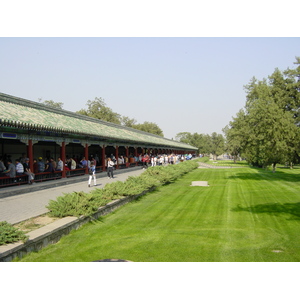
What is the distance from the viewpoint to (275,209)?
1232 centimetres

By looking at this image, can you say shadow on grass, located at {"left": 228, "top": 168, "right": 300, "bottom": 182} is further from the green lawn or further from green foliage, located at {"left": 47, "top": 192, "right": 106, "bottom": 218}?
green foliage, located at {"left": 47, "top": 192, "right": 106, "bottom": 218}

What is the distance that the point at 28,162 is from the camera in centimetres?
1641

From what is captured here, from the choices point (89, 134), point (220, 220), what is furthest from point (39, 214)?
point (89, 134)

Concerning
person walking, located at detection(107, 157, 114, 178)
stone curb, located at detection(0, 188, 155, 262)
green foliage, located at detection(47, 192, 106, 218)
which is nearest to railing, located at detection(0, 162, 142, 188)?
person walking, located at detection(107, 157, 114, 178)

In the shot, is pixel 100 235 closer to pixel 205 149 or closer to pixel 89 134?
pixel 89 134

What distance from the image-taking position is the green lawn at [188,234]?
6550mm

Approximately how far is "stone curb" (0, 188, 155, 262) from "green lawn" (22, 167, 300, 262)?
0.52 feet

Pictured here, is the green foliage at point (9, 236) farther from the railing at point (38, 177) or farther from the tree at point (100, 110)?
the tree at point (100, 110)

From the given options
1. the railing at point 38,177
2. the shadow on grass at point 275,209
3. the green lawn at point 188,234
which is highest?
the railing at point 38,177

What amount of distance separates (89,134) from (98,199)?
1037 centimetres

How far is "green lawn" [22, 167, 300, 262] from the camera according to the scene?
6550 mm

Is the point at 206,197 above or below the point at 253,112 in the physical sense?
below

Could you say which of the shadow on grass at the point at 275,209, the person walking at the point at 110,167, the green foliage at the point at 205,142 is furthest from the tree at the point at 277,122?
the green foliage at the point at 205,142

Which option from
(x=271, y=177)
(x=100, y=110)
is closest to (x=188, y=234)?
(x=271, y=177)
